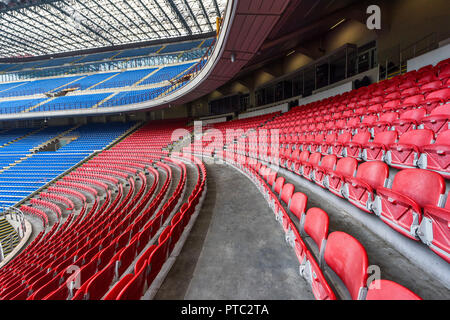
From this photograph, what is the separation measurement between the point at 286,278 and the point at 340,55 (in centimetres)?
791

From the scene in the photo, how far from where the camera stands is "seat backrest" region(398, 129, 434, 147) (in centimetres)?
169

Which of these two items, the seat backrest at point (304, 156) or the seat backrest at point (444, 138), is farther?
the seat backrest at point (304, 156)

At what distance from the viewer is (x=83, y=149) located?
11312 millimetres

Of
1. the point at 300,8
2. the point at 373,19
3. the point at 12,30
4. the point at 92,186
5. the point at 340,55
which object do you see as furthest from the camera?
the point at 12,30

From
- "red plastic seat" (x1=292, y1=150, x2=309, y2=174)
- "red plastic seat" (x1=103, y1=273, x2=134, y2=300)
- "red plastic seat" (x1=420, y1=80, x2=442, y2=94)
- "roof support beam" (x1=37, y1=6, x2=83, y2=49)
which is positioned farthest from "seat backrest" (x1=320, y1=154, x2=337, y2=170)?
"roof support beam" (x1=37, y1=6, x2=83, y2=49)

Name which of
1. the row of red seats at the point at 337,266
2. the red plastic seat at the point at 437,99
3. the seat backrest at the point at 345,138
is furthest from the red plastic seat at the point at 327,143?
the row of red seats at the point at 337,266

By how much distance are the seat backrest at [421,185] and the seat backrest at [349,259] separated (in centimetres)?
58

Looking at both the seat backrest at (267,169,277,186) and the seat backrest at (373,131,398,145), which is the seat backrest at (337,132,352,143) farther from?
the seat backrest at (267,169,277,186)

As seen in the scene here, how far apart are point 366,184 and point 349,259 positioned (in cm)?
75

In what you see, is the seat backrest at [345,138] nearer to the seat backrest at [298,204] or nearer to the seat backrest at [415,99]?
the seat backrest at [415,99]

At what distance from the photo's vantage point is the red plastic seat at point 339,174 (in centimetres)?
186

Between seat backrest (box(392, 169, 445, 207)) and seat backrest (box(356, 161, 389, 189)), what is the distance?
0.18 m
